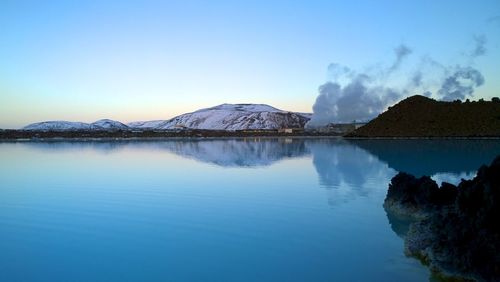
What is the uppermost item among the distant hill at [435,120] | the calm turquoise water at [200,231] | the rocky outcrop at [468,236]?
the distant hill at [435,120]

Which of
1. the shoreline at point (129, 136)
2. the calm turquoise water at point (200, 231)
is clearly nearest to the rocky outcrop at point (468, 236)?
the calm turquoise water at point (200, 231)

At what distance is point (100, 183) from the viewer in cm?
1612

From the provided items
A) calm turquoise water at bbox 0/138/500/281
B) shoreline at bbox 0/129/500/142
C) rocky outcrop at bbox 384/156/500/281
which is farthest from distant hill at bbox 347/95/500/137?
rocky outcrop at bbox 384/156/500/281

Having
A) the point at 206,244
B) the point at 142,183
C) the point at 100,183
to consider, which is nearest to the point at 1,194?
the point at 100,183

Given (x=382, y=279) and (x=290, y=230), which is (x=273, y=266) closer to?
(x=382, y=279)

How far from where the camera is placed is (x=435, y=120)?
72.5 meters

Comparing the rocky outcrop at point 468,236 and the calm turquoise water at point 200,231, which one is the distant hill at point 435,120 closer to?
the calm turquoise water at point 200,231

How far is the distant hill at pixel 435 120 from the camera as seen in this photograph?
67.2m

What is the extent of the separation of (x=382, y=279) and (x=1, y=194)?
11954mm

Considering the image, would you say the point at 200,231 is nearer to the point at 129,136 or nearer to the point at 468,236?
the point at 468,236

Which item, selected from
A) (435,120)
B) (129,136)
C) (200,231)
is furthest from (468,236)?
(129,136)

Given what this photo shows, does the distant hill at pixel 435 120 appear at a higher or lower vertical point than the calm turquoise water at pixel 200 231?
higher

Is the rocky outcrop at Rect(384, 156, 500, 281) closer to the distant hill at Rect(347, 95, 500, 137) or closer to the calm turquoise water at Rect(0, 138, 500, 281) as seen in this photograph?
the calm turquoise water at Rect(0, 138, 500, 281)

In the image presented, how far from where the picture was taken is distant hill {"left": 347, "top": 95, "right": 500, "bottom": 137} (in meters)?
67.2
